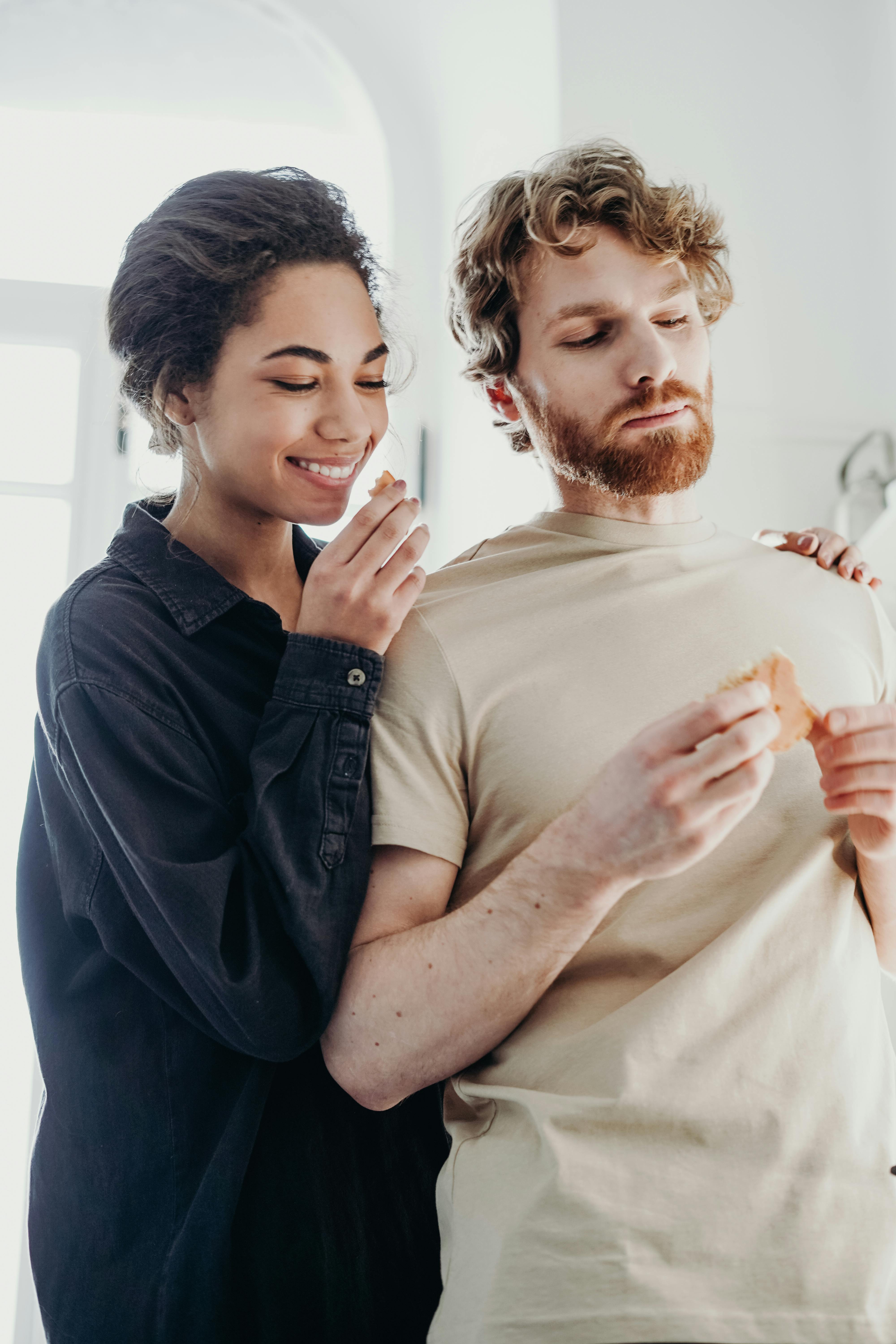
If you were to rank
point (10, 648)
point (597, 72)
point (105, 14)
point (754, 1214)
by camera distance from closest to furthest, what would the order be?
point (754, 1214), point (597, 72), point (10, 648), point (105, 14)

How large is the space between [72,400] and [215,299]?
1268mm

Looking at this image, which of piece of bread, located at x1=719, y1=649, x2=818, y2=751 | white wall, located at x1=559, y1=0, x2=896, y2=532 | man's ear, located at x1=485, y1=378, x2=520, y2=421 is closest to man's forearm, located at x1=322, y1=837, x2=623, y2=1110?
piece of bread, located at x1=719, y1=649, x2=818, y2=751

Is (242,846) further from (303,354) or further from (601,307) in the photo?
(601,307)

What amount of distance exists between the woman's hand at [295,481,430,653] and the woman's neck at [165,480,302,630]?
15cm

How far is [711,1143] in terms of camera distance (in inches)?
35.5

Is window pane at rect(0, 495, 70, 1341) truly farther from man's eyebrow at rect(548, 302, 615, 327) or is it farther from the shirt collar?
man's eyebrow at rect(548, 302, 615, 327)

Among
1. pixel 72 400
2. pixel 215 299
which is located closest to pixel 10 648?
pixel 72 400

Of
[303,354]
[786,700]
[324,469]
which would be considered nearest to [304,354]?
[303,354]

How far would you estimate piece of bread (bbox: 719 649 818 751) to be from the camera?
931 mm

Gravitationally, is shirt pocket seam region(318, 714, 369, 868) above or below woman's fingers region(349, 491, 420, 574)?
below

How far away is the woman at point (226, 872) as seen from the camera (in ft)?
3.34

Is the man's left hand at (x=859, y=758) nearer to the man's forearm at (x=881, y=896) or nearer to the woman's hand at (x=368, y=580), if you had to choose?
the man's forearm at (x=881, y=896)

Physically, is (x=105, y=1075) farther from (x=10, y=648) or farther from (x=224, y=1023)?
(x=10, y=648)

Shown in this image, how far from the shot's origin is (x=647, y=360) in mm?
1188
